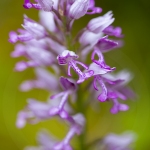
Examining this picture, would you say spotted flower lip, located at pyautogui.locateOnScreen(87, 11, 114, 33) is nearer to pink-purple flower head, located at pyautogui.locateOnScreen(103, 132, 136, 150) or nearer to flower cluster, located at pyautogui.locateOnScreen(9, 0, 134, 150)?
flower cluster, located at pyautogui.locateOnScreen(9, 0, 134, 150)

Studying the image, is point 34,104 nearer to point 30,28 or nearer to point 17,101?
point 30,28

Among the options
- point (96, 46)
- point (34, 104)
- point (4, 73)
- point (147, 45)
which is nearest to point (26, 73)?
point (4, 73)

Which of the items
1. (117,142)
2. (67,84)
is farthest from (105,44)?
(117,142)

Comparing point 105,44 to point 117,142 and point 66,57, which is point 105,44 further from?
point 117,142

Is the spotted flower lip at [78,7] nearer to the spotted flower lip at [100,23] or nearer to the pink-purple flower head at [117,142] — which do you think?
the spotted flower lip at [100,23]

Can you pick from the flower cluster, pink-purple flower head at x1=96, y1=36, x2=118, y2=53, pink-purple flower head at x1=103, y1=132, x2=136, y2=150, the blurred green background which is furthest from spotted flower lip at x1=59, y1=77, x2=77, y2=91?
the blurred green background

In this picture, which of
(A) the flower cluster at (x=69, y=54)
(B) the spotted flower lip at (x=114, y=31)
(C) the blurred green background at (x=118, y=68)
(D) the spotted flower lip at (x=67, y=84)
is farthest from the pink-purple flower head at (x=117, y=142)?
(C) the blurred green background at (x=118, y=68)
